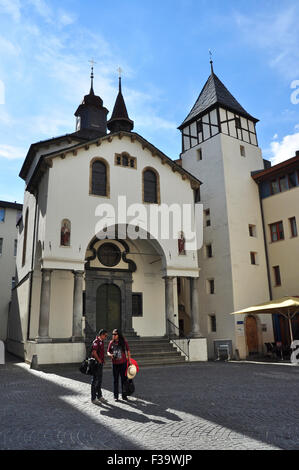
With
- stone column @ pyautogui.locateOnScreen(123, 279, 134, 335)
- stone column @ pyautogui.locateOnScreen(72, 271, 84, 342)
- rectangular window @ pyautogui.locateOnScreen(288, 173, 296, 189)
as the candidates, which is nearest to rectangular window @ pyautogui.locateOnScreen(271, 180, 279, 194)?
rectangular window @ pyautogui.locateOnScreen(288, 173, 296, 189)

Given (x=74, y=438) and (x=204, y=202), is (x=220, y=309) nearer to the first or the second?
(x=204, y=202)

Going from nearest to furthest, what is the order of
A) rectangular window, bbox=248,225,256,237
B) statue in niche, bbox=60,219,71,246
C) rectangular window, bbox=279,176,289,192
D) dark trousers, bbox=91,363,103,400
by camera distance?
1. dark trousers, bbox=91,363,103,400
2. statue in niche, bbox=60,219,71,246
3. rectangular window, bbox=279,176,289,192
4. rectangular window, bbox=248,225,256,237

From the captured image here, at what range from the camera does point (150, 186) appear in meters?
21.0

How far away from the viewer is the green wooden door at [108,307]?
20547 mm

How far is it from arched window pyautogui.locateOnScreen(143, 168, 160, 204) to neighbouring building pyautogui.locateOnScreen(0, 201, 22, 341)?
18955 mm

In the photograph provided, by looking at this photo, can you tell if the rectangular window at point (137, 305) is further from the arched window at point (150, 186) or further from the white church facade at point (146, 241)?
the arched window at point (150, 186)

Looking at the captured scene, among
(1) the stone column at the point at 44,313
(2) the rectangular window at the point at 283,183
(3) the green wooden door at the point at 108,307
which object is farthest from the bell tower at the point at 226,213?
(1) the stone column at the point at 44,313

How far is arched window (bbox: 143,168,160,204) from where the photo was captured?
68.2ft

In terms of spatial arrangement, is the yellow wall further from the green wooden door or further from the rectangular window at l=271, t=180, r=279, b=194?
the green wooden door

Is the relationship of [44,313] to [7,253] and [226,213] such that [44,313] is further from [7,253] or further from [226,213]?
[7,253]

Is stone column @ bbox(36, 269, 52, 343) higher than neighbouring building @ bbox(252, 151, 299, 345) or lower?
lower

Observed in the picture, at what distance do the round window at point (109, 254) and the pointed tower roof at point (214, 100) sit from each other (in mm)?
11874

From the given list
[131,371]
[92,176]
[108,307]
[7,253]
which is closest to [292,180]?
[92,176]

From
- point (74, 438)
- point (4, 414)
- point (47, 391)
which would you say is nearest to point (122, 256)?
point (47, 391)
